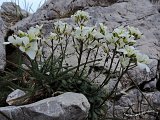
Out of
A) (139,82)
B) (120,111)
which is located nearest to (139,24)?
(139,82)

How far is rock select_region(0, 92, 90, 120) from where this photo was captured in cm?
195

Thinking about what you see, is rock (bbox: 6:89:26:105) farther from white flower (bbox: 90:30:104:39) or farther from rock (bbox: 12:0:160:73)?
rock (bbox: 12:0:160:73)

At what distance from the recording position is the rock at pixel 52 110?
1945 mm

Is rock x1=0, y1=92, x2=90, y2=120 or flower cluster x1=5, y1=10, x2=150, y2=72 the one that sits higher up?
flower cluster x1=5, y1=10, x2=150, y2=72

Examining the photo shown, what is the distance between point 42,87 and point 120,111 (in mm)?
694

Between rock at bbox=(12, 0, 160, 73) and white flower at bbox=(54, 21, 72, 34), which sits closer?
white flower at bbox=(54, 21, 72, 34)

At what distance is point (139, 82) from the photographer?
291cm

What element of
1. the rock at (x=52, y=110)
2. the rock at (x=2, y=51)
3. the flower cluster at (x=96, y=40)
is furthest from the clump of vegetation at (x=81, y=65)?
the rock at (x=2, y=51)

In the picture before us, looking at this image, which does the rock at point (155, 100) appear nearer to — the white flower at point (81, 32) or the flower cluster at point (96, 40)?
the flower cluster at point (96, 40)

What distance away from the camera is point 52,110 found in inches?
76.8

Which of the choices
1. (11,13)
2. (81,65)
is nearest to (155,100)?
(81,65)

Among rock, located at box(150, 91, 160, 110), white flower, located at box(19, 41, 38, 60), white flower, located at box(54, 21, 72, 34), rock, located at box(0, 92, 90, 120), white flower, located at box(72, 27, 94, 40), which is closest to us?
white flower, located at box(19, 41, 38, 60)

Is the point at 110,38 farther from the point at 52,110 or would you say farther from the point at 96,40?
the point at 52,110

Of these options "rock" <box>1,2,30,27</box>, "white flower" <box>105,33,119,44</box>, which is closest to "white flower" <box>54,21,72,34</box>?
"white flower" <box>105,33,119,44</box>
